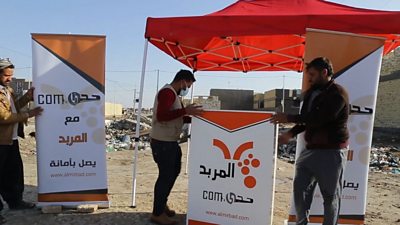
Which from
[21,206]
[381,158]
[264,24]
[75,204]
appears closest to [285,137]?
[264,24]

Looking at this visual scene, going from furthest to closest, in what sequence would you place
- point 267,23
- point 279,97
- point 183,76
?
1. point 279,97
2. point 183,76
3. point 267,23

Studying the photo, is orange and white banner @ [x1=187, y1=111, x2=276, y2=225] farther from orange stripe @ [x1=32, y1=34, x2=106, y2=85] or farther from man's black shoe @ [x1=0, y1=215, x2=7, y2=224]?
man's black shoe @ [x1=0, y1=215, x2=7, y2=224]

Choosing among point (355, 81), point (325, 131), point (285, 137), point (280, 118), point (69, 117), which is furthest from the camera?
point (69, 117)

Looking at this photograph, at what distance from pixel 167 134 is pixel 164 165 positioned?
38cm

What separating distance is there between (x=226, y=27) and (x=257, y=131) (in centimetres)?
136

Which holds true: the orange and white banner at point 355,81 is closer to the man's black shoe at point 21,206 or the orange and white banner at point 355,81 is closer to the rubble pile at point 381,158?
the man's black shoe at point 21,206

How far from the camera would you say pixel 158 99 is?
4406mm

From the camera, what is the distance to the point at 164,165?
4496 mm

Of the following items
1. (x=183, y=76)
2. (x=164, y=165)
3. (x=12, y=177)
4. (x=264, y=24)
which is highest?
(x=264, y=24)

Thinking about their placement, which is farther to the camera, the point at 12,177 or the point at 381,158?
the point at 381,158

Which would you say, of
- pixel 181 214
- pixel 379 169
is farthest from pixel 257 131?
pixel 379 169

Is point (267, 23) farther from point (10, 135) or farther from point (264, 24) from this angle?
point (10, 135)

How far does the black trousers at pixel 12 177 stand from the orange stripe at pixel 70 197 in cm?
34

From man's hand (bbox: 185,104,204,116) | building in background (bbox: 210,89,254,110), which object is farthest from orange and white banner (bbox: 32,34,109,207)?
building in background (bbox: 210,89,254,110)
